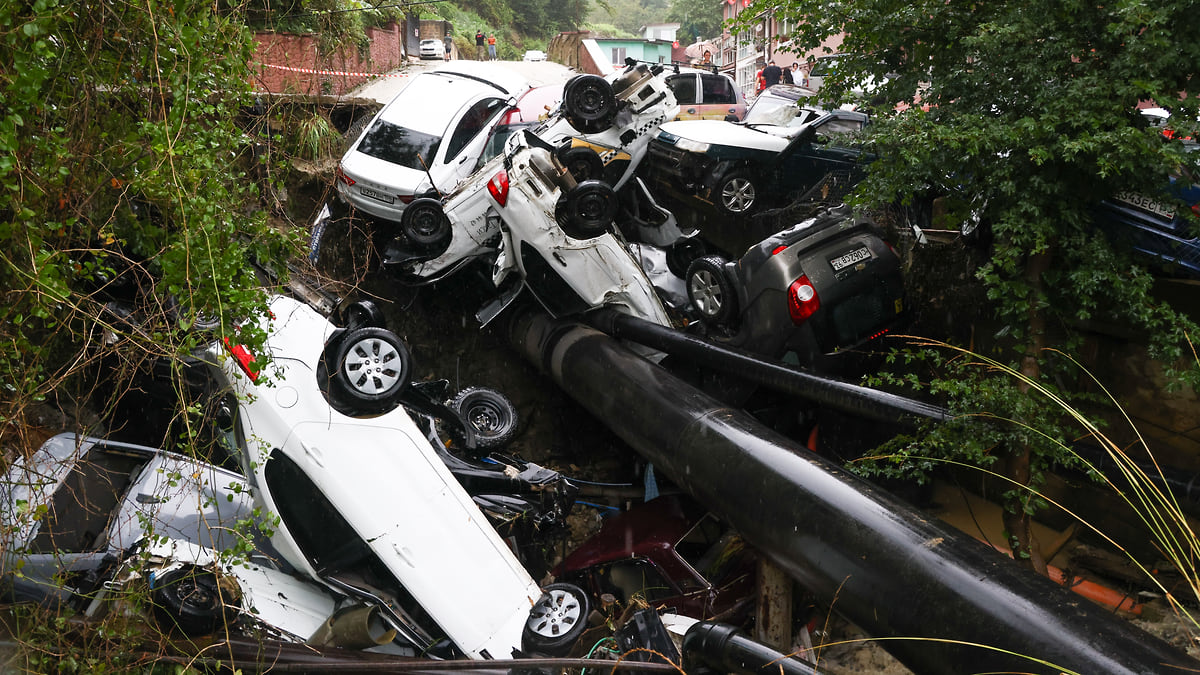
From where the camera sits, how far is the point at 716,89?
15.2 metres

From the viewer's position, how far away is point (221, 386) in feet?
15.6

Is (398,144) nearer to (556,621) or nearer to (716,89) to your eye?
(556,621)

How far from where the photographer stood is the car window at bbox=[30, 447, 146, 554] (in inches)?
186

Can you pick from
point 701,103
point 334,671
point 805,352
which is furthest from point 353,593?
point 701,103

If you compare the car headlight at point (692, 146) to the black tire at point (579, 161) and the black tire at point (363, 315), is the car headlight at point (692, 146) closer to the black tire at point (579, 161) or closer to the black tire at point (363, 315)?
the black tire at point (579, 161)

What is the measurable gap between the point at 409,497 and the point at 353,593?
65 centimetres

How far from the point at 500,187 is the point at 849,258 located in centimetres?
303

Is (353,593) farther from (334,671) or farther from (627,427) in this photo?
(627,427)

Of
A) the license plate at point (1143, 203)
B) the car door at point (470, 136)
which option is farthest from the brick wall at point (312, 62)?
the license plate at point (1143, 203)

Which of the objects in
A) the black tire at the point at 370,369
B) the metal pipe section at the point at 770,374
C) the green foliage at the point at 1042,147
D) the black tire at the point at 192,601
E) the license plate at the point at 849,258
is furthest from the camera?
the license plate at the point at 849,258

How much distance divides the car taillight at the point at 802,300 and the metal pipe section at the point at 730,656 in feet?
9.97

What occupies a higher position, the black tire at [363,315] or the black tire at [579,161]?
the black tire at [579,161]

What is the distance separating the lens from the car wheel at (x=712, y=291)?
655 cm

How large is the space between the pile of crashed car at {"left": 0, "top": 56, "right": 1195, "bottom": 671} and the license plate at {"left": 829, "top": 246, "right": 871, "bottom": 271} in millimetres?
23
